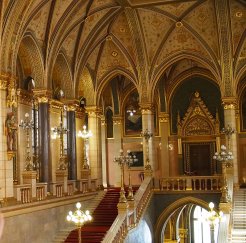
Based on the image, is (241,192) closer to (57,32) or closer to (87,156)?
(87,156)

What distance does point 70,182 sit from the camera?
18.5 metres

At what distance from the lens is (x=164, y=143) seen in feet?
84.4

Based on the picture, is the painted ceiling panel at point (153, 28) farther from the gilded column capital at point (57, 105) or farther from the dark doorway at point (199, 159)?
the dark doorway at point (199, 159)

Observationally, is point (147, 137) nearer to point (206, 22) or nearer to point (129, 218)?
point (129, 218)

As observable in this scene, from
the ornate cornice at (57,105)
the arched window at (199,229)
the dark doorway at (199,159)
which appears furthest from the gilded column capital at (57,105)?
the arched window at (199,229)

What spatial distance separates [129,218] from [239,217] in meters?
4.23

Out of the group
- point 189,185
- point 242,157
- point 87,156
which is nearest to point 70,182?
point 87,156

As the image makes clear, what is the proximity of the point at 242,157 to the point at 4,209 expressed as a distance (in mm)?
15387

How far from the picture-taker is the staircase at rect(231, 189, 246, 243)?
572 inches

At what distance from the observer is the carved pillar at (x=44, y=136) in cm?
1675

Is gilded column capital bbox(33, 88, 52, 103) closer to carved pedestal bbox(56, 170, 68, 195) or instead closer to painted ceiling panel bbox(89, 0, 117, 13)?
carved pedestal bbox(56, 170, 68, 195)

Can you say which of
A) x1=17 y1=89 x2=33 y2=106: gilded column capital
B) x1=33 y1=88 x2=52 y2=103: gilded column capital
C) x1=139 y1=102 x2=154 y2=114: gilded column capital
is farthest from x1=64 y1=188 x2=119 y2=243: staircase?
x1=17 y1=89 x2=33 y2=106: gilded column capital

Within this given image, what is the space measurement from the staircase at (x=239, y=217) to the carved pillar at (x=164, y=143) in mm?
6983

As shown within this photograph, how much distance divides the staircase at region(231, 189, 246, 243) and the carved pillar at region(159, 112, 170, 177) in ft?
22.9
